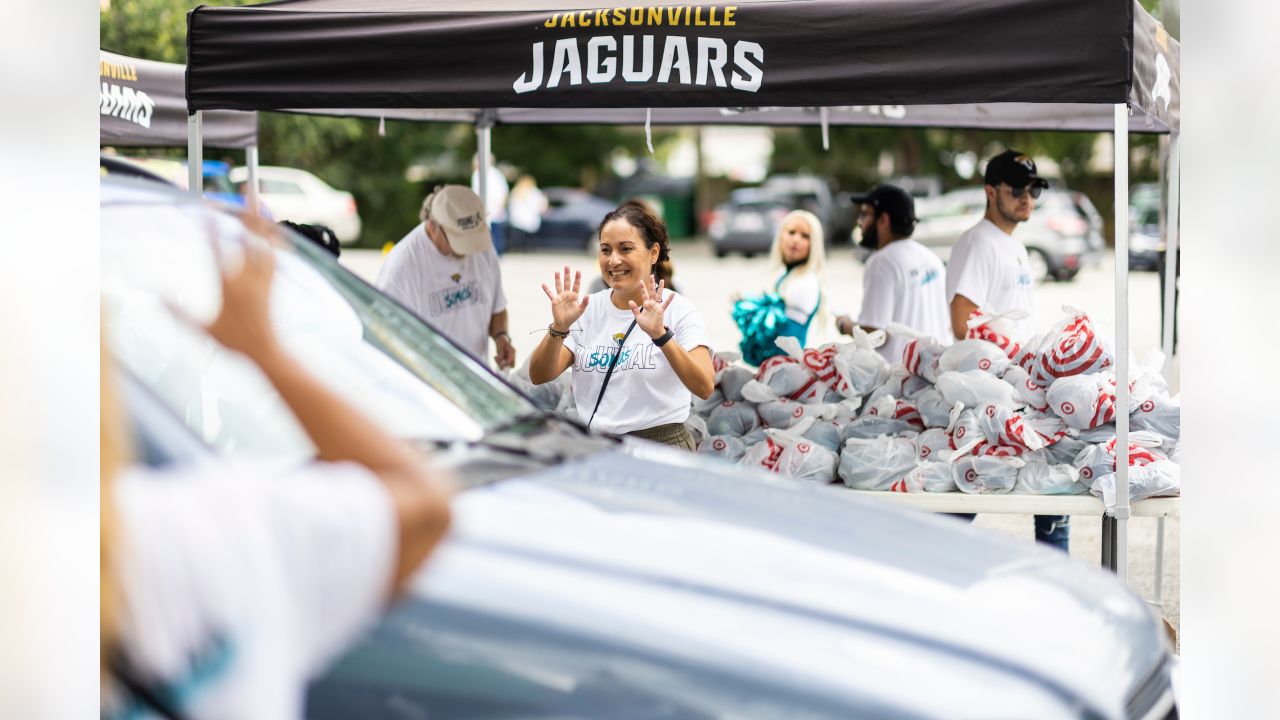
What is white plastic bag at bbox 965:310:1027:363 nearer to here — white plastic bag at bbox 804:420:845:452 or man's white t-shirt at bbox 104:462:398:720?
white plastic bag at bbox 804:420:845:452

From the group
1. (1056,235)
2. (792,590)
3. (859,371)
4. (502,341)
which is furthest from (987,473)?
(1056,235)

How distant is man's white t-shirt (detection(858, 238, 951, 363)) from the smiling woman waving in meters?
2.53

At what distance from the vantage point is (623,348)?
497cm

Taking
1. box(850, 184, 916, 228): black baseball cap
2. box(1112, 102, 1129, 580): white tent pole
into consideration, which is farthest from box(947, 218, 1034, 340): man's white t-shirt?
box(1112, 102, 1129, 580): white tent pole

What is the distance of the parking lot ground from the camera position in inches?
308

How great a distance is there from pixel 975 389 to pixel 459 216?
2.75m

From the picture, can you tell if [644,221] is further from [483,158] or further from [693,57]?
[483,158]

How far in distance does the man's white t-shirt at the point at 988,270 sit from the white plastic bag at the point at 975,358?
65cm

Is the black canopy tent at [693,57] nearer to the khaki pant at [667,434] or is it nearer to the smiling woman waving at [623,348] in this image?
the smiling woman waving at [623,348]

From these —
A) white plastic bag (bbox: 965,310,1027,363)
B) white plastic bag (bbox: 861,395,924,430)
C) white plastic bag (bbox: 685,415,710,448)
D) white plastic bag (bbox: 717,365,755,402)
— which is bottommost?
white plastic bag (bbox: 685,415,710,448)
